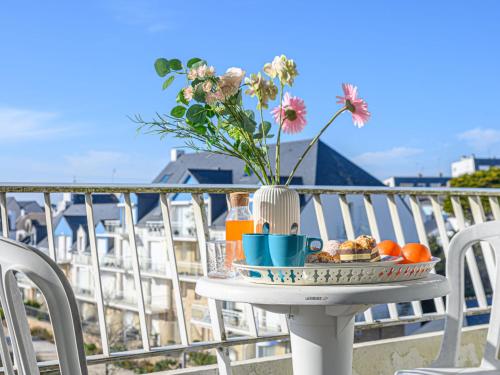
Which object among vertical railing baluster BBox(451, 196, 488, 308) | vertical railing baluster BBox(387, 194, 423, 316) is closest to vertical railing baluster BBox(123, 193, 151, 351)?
vertical railing baluster BBox(387, 194, 423, 316)

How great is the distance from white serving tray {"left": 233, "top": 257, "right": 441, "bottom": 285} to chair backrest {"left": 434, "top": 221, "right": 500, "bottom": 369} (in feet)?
1.46

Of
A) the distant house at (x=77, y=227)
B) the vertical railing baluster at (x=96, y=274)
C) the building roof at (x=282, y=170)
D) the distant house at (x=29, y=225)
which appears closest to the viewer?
the vertical railing baluster at (x=96, y=274)

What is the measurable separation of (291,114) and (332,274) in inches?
22.6

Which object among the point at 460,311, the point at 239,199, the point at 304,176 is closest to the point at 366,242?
the point at 239,199

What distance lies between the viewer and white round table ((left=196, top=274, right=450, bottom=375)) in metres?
1.53

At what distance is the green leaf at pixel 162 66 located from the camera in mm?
1994

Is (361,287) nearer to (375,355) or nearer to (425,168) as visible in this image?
(375,355)

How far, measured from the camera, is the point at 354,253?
1.71m

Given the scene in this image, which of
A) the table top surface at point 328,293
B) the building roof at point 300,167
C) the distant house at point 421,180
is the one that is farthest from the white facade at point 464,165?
the table top surface at point 328,293

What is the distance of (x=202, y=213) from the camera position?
9.37 ft

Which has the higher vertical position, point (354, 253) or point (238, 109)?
point (238, 109)

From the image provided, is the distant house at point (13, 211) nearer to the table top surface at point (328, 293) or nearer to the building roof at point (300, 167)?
the table top surface at point (328, 293)

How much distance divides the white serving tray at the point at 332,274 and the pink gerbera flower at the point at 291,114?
50 centimetres

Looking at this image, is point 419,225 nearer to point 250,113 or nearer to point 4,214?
point 250,113
